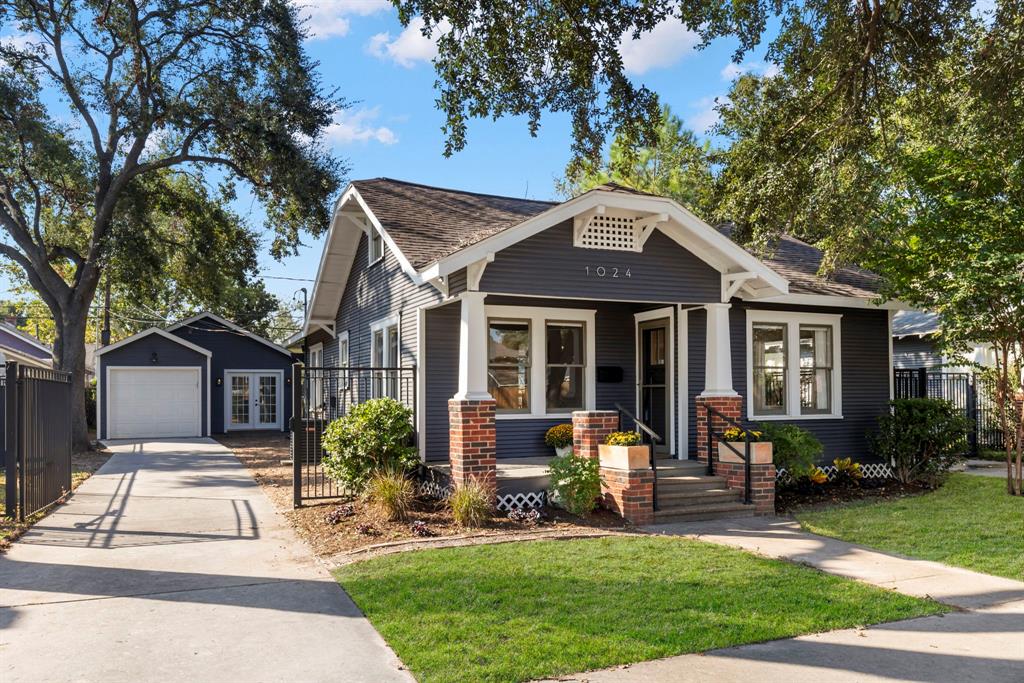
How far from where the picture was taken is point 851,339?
1254 centimetres

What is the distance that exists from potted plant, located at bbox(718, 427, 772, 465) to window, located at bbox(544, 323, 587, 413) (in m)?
2.27

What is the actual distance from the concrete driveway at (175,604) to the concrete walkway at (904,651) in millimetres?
1758

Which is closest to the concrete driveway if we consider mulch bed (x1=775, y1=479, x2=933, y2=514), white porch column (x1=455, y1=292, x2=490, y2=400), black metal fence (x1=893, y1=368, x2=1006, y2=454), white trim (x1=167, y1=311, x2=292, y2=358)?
white porch column (x1=455, y1=292, x2=490, y2=400)

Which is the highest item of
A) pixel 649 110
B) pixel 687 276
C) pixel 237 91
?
pixel 237 91

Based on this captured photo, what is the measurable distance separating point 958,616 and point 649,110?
18.9 ft

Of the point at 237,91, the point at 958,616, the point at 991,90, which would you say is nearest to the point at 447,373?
the point at 958,616

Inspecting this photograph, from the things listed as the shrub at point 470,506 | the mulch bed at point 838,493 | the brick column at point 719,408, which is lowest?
the mulch bed at point 838,493

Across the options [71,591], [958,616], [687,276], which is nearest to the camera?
[958,616]

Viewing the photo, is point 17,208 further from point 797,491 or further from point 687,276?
point 797,491

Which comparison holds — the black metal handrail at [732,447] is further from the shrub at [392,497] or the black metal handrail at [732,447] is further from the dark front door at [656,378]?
the shrub at [392,497]

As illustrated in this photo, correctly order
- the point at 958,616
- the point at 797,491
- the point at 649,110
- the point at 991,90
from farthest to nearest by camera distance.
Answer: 1. the point at 797,491
2. the point at 991,90
3. the point at 649,110
4. the point at 958,616

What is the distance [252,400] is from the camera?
25438 millimetres

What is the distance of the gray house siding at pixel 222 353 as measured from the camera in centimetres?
2445

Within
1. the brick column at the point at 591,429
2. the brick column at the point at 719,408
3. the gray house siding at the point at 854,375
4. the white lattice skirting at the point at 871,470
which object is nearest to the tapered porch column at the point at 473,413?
the brick column at the point at 591,429
